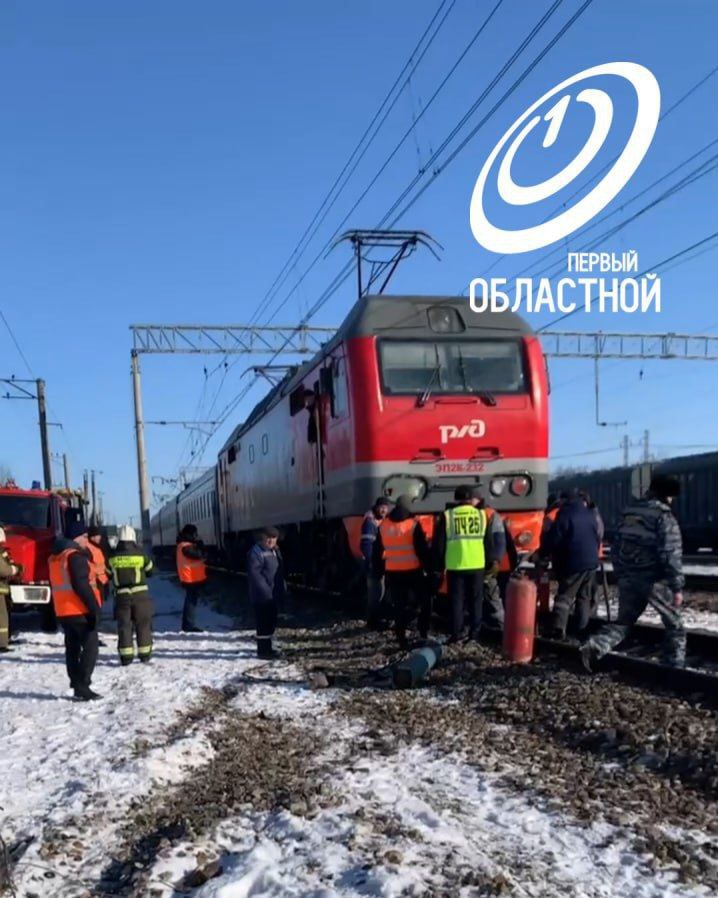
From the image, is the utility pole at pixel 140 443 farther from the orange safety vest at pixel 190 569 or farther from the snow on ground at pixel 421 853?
the snow on ground at pixel 421 853

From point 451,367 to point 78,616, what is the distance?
5.52 metres

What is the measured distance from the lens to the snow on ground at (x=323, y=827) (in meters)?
3.43

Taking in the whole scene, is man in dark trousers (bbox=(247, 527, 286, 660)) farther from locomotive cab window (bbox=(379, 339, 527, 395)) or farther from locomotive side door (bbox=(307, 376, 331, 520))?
locomotive side door (bbox=(307, 376, 331, 520))

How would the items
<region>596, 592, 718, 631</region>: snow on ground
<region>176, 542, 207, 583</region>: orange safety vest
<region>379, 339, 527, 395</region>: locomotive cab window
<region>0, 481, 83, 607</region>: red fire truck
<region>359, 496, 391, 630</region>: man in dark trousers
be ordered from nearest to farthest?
<region>359, 496, 391, 630</region>: man in dark trousers
<region>379, 339, 527, 395</region>: locomotive cab window
<region>596, 592, 718, 631</region>: snow on ground
<region>0, 481, 83, 607</region>: red fire truck
<region>176, 542, 207, 583</region>: orange safety vest

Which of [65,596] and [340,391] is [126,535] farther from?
[340,391]

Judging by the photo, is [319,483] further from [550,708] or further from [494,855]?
[494,855]

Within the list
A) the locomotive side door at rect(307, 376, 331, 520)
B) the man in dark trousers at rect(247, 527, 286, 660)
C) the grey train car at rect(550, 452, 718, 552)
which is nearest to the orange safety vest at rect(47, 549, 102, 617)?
the man in dark trousers at rect(247, 527, 286, 660)

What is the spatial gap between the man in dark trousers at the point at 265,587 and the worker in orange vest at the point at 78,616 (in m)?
1.97

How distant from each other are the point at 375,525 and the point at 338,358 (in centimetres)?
245

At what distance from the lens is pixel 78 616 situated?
25.5 ft

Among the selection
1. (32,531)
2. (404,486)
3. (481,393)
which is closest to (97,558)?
(32,531)

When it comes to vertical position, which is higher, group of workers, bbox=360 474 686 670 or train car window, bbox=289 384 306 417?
train car window, bbox=289 384 306 417

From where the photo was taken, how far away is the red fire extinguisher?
25.3ft

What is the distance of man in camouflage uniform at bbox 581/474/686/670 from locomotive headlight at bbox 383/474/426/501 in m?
3.76
